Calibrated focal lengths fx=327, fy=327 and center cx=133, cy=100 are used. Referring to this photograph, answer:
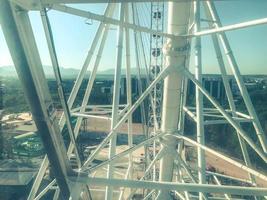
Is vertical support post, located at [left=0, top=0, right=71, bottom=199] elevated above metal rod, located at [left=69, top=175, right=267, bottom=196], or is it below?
above


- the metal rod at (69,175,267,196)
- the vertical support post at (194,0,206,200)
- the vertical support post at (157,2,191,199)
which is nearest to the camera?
the metal rod at (69,175,267,196)

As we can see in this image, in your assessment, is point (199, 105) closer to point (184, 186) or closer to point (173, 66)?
point (173, 66)

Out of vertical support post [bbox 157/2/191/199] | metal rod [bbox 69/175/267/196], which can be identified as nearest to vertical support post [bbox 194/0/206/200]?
vertical support post [bbox 157/2/191/199]

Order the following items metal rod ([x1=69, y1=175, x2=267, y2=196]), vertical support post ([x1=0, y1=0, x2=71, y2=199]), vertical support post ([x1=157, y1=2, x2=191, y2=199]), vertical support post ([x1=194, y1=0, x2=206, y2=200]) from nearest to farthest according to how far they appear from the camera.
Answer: vertical support post ([x1=0, y1=0, x2=71, y2=199]) < metal rod ([x1=69, y1=175, x2=267, y2=196]) < vertical support post ([x1=157, y1=2, x2=191, y2=199]) < vertical support post ([x1=194, y1=0, x2=206, y2=200])

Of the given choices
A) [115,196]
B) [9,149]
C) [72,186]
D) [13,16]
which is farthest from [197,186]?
[9,149]

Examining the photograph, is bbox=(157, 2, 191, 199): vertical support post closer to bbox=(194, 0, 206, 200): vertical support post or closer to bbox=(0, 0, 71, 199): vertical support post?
bbox=(194, 0, 206, 200): vertical support post

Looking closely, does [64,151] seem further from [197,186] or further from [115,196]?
[115,196]

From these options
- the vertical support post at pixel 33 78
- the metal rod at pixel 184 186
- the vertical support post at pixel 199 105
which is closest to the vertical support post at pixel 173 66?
the vertical support post at pixel 199 105
